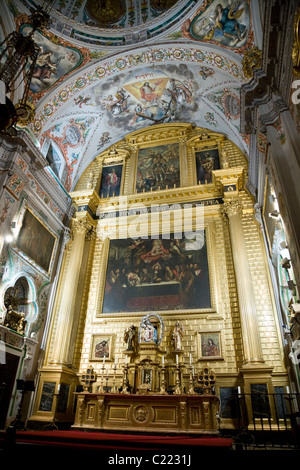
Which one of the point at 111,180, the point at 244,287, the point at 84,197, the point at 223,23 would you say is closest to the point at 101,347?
the point at 244,287

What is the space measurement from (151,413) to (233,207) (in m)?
7.49

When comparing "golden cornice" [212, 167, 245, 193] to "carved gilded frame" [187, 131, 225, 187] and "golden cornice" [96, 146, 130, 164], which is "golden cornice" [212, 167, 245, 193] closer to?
"carved gilded frame" [187, 131, 225, 187]

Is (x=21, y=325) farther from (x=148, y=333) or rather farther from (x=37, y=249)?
(x=148, y=333)

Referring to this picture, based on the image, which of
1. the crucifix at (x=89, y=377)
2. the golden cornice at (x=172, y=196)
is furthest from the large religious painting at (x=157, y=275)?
the crucifix at (x=89, y=377)

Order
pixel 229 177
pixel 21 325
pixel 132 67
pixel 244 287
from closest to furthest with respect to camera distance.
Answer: pixel 21 325, pixel 244 287, pixel 229 177, pixel 132 67

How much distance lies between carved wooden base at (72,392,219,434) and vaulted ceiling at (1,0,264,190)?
9.40 metres

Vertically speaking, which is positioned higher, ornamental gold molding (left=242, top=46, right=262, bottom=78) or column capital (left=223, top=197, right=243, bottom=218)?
ornamental gold molding (left=242, top=46, right=262, bottom=78)

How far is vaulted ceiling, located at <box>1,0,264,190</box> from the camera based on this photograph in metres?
10.6

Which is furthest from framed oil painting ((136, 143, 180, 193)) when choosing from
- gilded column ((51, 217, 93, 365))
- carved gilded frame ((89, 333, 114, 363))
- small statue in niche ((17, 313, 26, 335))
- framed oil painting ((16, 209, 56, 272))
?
small statue in niche ((17, 313, 26, 335))

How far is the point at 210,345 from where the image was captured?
33.1 feet

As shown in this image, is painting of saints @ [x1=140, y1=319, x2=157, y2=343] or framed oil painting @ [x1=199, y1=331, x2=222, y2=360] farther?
painting of saints @ [x1=140, y1=319, x2=157, y2=343]

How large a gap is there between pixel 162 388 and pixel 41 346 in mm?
4547

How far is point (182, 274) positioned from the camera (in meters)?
11.5
